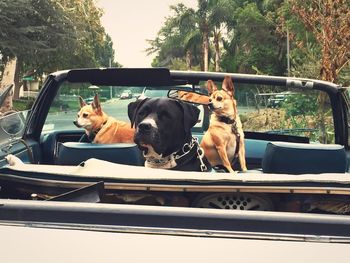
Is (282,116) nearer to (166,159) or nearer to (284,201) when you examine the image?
(166,159)

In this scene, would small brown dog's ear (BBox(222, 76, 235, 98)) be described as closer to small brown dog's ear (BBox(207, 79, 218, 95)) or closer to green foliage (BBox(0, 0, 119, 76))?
small brown dog's ear (BBox(207, 79, 218, 95))

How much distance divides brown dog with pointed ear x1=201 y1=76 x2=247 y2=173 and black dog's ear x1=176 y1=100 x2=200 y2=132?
0.17 m

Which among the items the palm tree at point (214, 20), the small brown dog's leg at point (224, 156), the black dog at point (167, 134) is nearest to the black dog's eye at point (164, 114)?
the black dog at point (167, 134)

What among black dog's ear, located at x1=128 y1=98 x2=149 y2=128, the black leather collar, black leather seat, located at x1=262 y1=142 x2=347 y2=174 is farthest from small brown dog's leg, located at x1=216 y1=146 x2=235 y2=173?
the black leather collar

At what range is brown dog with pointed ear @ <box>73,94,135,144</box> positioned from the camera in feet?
11.7

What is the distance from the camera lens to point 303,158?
251 centimetres

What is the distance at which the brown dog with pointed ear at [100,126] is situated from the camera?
3568 millimetres

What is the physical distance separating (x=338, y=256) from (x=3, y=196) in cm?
141

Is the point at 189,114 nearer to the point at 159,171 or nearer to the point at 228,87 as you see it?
the point at 228,87

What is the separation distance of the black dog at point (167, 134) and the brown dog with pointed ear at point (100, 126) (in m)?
0.37

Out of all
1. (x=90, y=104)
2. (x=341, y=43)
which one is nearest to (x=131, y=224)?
(x=90, y=104)

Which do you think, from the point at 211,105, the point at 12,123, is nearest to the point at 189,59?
the point at 12,123

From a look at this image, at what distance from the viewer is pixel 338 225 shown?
153cm

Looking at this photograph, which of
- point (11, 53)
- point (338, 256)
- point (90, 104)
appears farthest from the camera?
point (11, 53)
